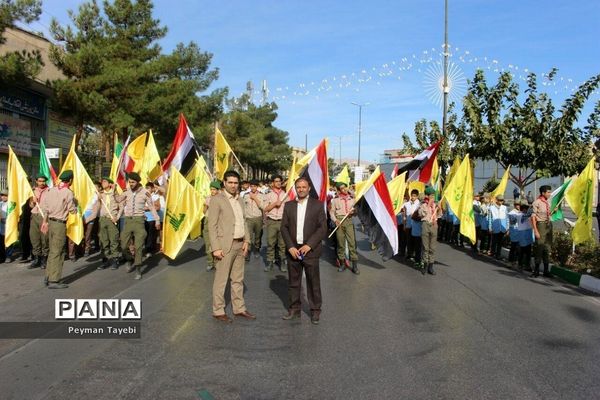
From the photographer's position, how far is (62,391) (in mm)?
3990

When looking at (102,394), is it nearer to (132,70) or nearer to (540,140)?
(540,140)

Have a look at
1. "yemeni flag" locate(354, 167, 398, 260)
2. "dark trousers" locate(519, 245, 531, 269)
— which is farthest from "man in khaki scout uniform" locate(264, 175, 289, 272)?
"dark trousers" locate(519, 245, 531, 269)

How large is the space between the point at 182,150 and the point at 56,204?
465cm

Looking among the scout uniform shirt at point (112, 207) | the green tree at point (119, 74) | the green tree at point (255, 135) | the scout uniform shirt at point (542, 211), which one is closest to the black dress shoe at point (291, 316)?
the scout uniform shirt at point (112, 207)

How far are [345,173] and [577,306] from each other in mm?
9026

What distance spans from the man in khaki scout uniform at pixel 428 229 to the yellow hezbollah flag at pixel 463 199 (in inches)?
62.1

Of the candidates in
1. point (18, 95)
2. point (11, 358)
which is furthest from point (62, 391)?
point (18, 95)

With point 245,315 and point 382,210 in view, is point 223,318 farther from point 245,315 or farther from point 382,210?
point 382,210

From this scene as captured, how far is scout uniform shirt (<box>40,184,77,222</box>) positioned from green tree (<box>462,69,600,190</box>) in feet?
35.4

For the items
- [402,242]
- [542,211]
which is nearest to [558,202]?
[542,211]

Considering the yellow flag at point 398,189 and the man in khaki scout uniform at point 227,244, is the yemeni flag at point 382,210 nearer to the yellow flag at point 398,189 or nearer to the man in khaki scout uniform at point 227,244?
the yellow flag at point 398,189

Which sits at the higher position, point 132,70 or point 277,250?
point 132,70

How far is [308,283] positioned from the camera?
6.12m

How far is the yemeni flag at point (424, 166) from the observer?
13883mm
